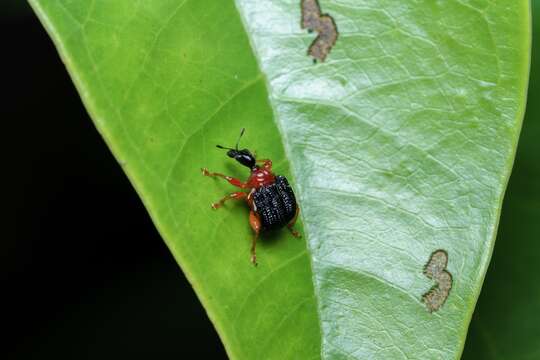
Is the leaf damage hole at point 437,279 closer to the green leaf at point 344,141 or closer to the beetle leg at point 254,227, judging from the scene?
the green leaf at point 344,141

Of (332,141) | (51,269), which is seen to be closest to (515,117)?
(332,141)

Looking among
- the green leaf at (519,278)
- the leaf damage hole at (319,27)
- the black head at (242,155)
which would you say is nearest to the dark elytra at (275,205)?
the black head at (242,155)

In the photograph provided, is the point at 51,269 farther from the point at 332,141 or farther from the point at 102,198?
the point at 332,141

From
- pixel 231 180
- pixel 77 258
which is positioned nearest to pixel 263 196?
pixel 231 180

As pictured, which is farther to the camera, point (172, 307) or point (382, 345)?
point (172, 307)

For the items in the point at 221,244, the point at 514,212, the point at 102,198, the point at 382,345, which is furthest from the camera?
the point at 102,198

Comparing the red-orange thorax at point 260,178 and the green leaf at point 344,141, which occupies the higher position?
the green leaf at point 344,141
